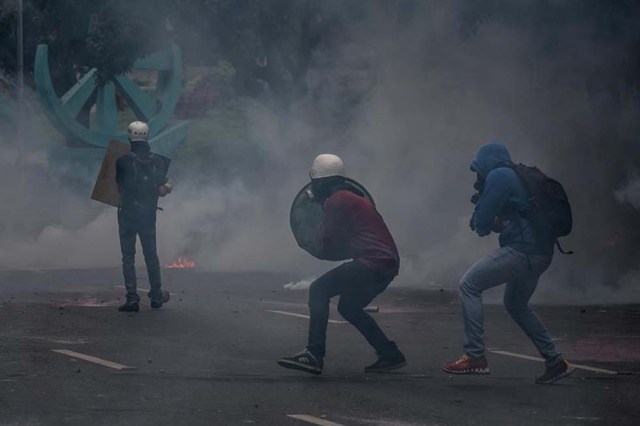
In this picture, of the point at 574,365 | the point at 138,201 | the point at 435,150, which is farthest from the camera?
the point at 435,150

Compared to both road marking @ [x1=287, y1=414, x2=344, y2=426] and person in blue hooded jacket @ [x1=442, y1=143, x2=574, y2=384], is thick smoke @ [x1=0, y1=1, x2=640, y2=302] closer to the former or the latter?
person in blue hooded jacket @ [x1=442, y1=143, x2=574, y2=384]

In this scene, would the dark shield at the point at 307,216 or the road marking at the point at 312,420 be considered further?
the dark shield at the point at 307,216

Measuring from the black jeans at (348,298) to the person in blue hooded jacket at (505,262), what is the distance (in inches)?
20.8

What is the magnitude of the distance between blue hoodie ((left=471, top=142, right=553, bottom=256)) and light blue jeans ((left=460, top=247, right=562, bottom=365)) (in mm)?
74

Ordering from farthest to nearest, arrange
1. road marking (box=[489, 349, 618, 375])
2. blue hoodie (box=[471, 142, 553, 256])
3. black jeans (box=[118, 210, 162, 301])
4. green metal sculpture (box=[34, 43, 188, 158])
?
green metal sculpture (box=[34, 43, 188, 158]) < black jeans (box=[118, 210, 162, 301]) < road marking (box=[489, 349, 618, 375]) < blue hoodie (box=[471, 142, 553, 256])

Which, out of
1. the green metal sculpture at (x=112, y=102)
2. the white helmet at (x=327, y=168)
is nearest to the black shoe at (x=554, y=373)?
the white helmet at (x=327, y=168)

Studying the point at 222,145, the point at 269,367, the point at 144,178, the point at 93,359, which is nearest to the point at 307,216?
the point at 269,367

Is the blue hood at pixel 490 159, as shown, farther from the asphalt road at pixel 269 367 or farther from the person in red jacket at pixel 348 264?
the asphalt road at pixel 269 367

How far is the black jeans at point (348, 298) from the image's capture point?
9047 mm

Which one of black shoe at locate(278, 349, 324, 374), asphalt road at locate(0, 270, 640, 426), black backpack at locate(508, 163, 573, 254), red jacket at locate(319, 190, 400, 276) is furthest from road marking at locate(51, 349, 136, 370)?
black backpack at locate(508, 163, 573, 254)

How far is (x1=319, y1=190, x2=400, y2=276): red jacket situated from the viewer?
9.01m

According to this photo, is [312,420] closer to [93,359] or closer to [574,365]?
[93,359]

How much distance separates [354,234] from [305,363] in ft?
2.90

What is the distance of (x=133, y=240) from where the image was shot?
12.6 meters
